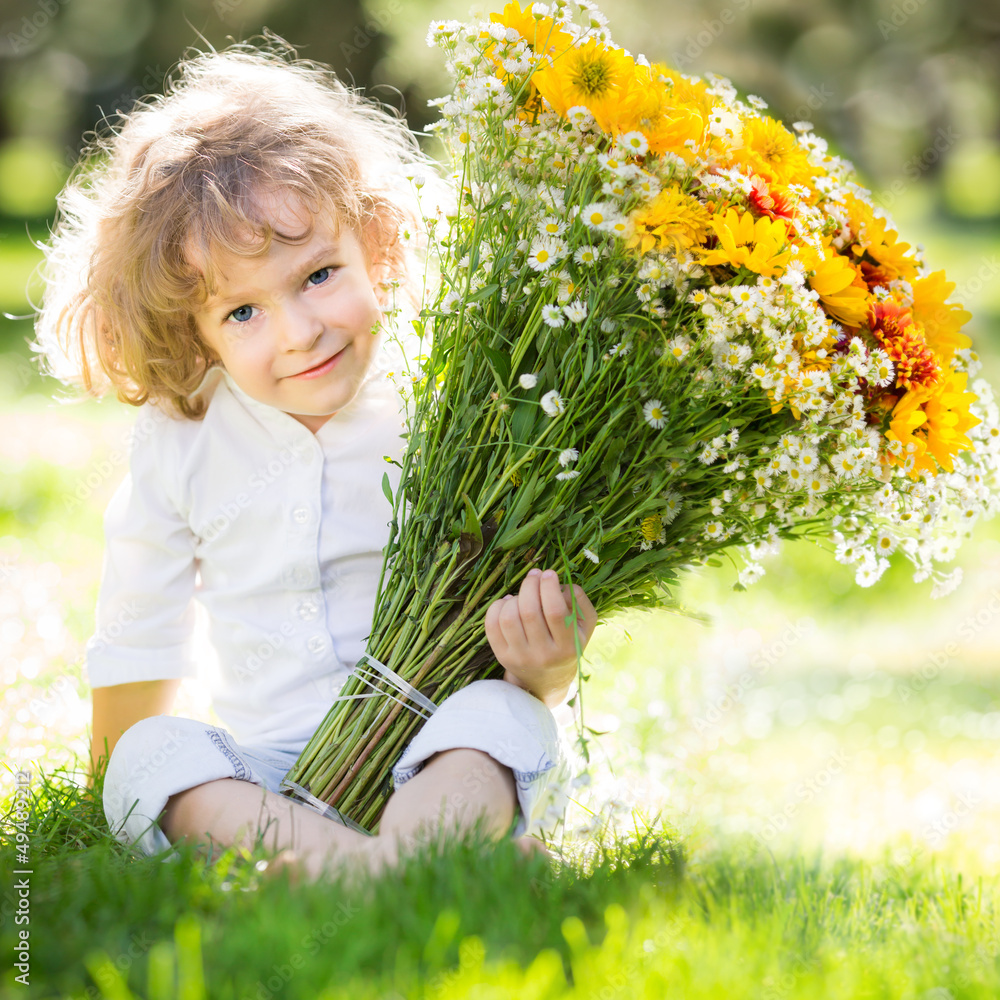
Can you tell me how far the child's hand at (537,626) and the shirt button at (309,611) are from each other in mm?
564

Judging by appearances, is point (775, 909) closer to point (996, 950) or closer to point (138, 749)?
point (996, 950)

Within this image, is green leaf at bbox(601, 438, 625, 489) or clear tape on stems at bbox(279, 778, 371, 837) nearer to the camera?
green leaf at bbox(601, 438, 625, 489)

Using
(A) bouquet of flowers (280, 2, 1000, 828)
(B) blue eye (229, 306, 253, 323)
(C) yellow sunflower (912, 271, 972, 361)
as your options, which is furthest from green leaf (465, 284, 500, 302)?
(C) yellow sunflower (912, 271, 972, 361)

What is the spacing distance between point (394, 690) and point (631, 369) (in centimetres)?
82

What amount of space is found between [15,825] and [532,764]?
1057 mm

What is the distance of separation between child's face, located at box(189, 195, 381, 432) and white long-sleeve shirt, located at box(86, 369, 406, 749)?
156 mm

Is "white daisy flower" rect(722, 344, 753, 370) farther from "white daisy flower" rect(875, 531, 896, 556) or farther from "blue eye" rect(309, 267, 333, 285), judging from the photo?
"blue eye" rect(309, 267, 333, 285)

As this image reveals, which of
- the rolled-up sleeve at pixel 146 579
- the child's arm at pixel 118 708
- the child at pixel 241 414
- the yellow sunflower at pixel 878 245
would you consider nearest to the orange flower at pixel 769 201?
the yellow sunflower at pixel 878 245

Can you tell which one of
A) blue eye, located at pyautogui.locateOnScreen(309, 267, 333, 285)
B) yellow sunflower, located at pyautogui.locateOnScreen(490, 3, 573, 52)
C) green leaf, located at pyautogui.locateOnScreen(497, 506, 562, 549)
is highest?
yellow sunflower, located at pyautogui.locateOnScreen(490, 3, 573, 52)

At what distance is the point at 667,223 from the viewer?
1.70 meters

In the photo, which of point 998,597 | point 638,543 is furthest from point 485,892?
point 998,597

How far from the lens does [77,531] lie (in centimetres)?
501

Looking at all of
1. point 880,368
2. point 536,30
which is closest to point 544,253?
point 536,30

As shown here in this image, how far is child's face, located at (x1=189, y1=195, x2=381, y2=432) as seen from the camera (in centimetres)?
223
